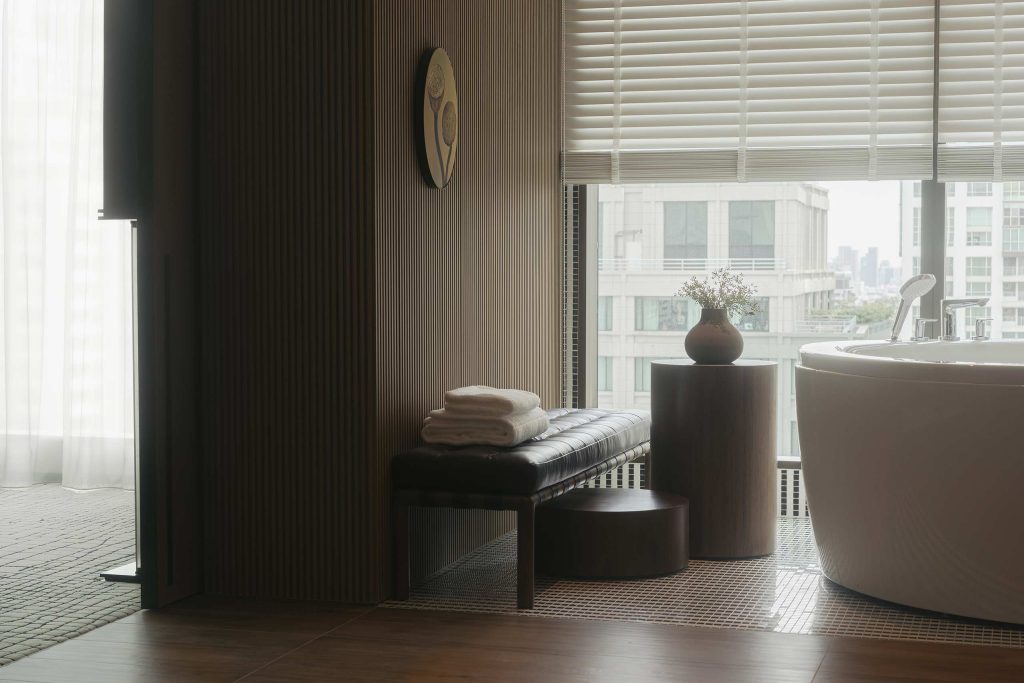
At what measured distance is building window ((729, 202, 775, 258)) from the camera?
14.5 ft

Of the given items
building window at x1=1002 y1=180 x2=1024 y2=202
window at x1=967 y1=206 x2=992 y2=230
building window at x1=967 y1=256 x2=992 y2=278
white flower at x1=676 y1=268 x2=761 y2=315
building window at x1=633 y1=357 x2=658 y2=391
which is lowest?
building window at x1=633 y1=357 x2=658 y2=391

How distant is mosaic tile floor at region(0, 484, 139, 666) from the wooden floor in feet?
0.37

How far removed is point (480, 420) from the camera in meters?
3.12

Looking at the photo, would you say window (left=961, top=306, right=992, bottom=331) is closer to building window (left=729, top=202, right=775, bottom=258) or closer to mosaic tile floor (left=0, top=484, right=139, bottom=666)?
building window (left=729, top=202, right=775, bottom=258)

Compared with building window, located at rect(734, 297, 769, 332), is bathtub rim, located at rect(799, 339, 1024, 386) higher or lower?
lower

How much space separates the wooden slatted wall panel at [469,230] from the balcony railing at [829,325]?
90 cm

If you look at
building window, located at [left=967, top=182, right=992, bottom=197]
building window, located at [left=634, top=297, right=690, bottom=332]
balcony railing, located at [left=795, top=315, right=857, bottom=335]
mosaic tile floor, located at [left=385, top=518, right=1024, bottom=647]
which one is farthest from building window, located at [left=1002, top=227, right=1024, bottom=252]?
mosaic tile floor, located at [left=385, top=518, right=1024, bottom=647]

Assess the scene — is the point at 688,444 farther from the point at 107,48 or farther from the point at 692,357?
the point at 107,48

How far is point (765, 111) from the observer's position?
14.1ft

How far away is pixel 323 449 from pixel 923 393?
4.78 ft

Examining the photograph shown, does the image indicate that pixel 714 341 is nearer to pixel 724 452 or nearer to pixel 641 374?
pixel 724 452

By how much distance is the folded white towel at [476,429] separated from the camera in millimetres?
3092

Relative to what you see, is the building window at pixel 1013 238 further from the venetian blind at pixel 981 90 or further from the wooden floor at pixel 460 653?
the wooden floor at pixel 460 653

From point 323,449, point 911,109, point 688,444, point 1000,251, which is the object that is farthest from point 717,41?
point 323,449
